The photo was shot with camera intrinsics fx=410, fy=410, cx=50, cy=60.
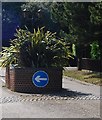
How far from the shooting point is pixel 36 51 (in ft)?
54.6

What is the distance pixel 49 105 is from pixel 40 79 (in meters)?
3.85

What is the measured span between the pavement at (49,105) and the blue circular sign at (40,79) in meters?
0.76

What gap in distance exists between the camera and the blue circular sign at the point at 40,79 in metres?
15.8

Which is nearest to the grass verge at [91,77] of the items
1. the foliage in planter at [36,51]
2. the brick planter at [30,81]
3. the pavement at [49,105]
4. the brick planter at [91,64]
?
the brick planter at [91,64]

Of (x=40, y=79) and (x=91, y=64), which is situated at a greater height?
(x=91, y=64)

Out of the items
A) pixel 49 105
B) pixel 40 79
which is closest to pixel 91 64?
pixel 40 79

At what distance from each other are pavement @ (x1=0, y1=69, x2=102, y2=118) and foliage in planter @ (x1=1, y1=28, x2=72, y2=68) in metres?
1.51

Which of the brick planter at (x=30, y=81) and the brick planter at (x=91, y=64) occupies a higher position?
the brick planter at (x=91, y=64)

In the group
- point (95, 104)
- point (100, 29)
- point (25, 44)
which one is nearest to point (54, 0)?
point (100, 29)

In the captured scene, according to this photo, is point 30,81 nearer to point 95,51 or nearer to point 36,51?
point 36,51

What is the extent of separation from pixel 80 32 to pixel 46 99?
38.6ft

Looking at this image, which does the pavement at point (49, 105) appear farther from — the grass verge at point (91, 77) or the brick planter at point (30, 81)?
the grass verge at point (91, 77)

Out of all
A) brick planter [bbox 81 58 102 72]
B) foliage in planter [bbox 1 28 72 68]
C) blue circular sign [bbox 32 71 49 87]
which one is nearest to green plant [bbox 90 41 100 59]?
brick planter [bbox 81 58 102 72]

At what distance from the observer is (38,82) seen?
15836 millimetres
